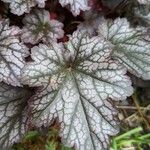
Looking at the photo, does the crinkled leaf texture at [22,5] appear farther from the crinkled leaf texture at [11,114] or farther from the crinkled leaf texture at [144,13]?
the crinkled leaf texture at [144,13]

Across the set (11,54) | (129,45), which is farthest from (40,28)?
(129,45)

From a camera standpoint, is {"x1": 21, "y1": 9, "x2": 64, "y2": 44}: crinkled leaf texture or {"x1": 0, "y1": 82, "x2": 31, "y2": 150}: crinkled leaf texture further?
{"x1": 21, "y1": 9, "x2": 64, "y2": 44}: crinkled leaf texture

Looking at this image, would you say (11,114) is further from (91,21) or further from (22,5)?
A: (91,21)

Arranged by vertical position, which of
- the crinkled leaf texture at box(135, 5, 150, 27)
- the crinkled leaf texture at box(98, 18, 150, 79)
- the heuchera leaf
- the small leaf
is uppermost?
the crinkled leaf texture at box(135, 5, 150, 27)

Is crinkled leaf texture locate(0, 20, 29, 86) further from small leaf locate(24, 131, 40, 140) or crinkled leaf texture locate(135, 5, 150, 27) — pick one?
crinkled leaf texture locate(135, 5, 150, 27)

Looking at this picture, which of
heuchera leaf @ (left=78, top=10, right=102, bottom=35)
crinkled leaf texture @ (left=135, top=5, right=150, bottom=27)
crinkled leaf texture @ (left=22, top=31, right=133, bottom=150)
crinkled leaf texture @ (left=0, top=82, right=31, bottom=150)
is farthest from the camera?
crinkled leaf texture @ (left=135, top=5, right=150, bottom=27)

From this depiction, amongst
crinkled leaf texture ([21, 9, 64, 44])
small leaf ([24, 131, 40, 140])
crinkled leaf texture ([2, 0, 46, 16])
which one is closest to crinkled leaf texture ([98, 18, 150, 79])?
crinkled leaf texture ([21, 9, 64, 44])

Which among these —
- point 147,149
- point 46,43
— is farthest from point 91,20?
point 147,149
